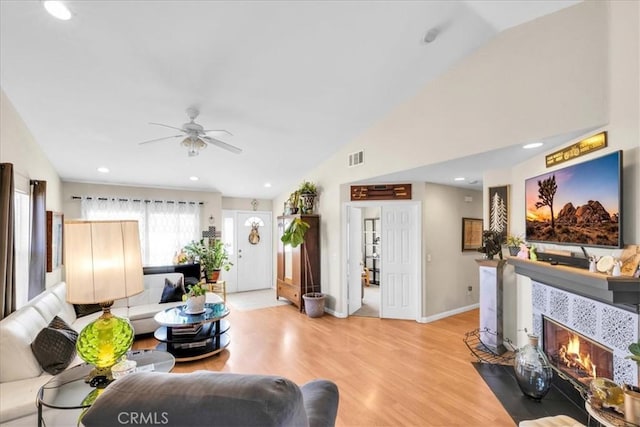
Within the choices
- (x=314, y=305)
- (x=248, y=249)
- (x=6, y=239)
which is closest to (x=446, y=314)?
(x=314, y=305)

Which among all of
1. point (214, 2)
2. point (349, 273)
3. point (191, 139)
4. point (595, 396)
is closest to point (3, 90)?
point (191, 139)

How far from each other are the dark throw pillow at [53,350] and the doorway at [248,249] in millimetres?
4568

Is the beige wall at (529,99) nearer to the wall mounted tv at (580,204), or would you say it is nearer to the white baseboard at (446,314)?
the wall mounted tv at (580,204)

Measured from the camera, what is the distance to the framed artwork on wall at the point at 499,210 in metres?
3.75

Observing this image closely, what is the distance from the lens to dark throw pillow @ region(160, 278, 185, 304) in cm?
450

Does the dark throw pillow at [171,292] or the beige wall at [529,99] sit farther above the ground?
the beige wall at [529,99]

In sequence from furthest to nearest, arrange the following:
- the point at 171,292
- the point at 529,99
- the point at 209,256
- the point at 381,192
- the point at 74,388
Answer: the point at 209,256
the point at 381,192
the point at 171,292
the point at 529,99
the point at 74,388

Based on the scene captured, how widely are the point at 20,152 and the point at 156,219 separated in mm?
3100

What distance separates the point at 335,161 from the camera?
5.29 m

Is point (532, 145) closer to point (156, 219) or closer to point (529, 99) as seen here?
point (529, 99)

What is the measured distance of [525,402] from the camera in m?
2.57

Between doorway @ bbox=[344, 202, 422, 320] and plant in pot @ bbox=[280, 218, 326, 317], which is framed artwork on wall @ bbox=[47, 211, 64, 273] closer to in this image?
plant in pot @ bbox=[280, 218, 326, 317]

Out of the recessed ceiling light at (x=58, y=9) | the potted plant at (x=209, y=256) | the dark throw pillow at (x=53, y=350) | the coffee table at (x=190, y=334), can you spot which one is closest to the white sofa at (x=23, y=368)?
the dark throw pillow at (x=53, y=350)

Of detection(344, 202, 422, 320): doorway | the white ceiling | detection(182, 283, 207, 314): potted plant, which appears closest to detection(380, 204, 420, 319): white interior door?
detection(344, 202, 422, 320): doorway
